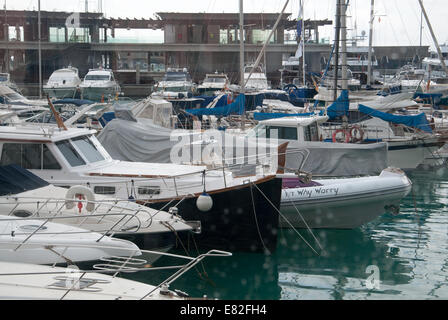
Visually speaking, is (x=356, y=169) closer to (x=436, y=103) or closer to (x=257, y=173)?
(x=257, y=173)

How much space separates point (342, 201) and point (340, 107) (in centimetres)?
675

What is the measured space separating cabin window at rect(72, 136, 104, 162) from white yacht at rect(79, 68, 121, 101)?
29067mm

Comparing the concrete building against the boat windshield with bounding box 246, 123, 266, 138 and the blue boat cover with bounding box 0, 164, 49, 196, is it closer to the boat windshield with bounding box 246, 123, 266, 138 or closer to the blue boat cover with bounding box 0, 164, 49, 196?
the boat windshield with bounding box 246, 123, 266, 138

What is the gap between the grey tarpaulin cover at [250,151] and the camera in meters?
14.7

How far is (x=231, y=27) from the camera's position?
5728 centimetres

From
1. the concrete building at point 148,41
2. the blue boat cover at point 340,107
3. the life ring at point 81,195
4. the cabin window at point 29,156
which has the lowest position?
the life ring at point 81,195

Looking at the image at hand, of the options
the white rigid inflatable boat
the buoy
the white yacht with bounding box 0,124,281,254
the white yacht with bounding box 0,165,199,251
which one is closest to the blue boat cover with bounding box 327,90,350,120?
the white rigid inflatable boat

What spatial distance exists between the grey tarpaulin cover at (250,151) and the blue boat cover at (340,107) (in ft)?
10.5

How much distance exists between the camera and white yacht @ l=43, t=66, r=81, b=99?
42281 mm

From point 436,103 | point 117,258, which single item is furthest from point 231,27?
point 117,258

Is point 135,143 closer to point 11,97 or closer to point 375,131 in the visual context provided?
point 375,131

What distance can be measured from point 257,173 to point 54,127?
427 cm

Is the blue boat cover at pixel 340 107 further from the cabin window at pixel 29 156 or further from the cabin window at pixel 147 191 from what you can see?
the cabin window at pixel 29 156

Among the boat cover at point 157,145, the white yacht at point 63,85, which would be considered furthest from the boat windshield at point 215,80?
the boat cover at point 157,145
